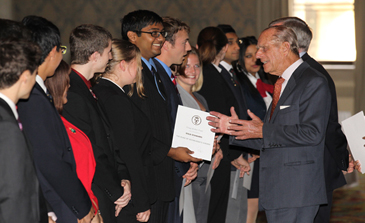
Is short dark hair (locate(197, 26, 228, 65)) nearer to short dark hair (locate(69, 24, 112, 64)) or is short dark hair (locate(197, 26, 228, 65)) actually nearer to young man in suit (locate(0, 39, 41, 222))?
short dark hair (locate(69, 24, 112, 64))

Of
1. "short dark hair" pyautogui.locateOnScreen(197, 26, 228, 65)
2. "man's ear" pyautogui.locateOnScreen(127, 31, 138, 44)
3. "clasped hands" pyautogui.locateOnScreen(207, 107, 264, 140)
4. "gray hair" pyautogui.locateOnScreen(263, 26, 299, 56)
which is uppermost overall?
"man's ear" pyautogui.locateOnScreen(127, 31, 138, 44)

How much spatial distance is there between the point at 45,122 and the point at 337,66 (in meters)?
7.17

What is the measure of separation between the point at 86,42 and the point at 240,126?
1.06 metres

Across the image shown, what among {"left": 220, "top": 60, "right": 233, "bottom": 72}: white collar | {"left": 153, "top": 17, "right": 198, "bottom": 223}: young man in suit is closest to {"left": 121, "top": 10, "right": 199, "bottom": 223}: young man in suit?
{"left": 153, "top": 17, "right": 198, "bottom": 223}: young man in suit

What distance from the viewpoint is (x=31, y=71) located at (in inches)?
60.4

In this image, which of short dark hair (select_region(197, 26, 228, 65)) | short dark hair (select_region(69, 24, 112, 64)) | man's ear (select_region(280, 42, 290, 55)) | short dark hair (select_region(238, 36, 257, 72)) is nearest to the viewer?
short dark hair (select_region(69, 24, 112, 64))

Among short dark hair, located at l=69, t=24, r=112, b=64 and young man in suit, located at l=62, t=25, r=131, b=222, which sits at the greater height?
short dark hair, located at l=69, t=24, r=112, b=64

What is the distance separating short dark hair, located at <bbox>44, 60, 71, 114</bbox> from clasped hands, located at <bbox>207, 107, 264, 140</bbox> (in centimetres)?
105

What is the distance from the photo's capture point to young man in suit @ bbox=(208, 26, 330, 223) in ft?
7.81

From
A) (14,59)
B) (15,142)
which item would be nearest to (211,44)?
(14,59)

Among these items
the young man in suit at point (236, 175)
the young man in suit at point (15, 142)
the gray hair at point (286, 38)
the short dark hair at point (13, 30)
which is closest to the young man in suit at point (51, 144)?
the short dark hair at point (13, 30)

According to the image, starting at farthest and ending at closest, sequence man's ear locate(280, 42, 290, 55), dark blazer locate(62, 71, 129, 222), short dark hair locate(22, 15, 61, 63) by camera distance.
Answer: man's ear locate(280, 42, 290, 55), dark blazer locate(62, 71, 129, 222), short dark hair locate(22, 15, 61, 63)

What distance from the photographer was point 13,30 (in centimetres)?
171

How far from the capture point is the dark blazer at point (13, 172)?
4.61ft
